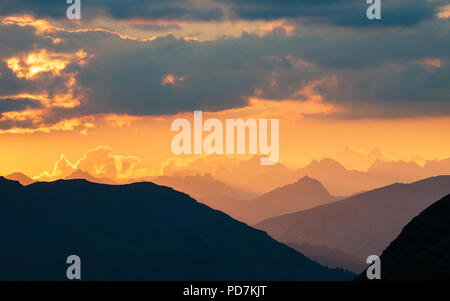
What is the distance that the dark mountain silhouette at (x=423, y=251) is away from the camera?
162m

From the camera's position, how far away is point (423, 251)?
573 feet

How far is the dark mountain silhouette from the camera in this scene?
533ft

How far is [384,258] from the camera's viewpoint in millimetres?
185250

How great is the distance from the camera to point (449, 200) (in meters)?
195
